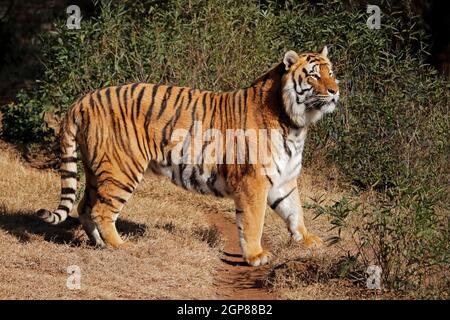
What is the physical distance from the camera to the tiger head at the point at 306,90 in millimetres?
7516

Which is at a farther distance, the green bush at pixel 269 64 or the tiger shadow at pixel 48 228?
the green bush at pixel 269 64

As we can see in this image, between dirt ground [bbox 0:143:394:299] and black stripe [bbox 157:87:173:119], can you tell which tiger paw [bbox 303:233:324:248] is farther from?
black stripe [bbox 157:87:173:119]

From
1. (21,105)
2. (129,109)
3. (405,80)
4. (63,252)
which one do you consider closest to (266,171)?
(129,109)

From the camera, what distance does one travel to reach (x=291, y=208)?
7.90m

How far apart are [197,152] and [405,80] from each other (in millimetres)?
3295

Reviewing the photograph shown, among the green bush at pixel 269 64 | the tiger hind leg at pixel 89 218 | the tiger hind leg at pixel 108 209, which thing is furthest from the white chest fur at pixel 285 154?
the green bush at pixel 269 64

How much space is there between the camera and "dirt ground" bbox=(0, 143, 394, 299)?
662cm

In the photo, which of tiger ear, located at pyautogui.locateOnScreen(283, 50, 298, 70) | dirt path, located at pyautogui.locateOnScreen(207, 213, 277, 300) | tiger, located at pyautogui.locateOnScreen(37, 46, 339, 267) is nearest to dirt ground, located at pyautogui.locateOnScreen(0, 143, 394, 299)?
dirt path, located at pyautogui.locateOnScreen(207, 213, 277, 300)

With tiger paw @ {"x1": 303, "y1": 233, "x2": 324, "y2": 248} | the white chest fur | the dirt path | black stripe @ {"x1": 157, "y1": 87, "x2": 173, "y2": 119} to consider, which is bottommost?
the dirt path

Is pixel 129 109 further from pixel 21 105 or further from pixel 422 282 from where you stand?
pixel 21 105

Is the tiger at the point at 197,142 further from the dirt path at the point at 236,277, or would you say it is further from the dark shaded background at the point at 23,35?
the dark shaded background at the point at 23,35

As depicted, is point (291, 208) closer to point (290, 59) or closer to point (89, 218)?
point (290, 59)

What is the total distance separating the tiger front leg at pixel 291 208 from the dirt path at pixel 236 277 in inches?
19.9

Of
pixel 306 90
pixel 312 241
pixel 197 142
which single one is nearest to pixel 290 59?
pixel 306 90
